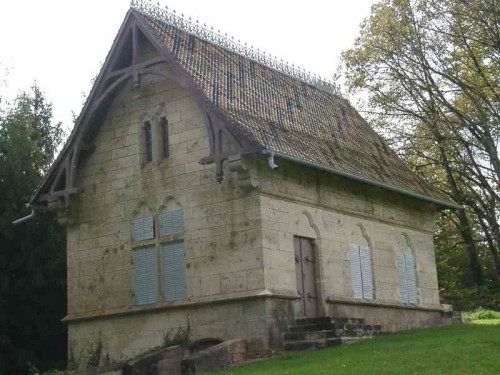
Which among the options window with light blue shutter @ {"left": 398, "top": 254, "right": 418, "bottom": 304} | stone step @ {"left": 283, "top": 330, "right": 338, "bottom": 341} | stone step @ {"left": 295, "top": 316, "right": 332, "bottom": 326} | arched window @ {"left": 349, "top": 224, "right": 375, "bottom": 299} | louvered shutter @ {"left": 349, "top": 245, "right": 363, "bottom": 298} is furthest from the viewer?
window with light blue shutter @ {"left": 398, "top": 254, "right": 418, "bottom": 304}

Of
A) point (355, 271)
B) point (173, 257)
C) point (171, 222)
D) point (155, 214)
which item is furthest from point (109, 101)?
point (355, 271)

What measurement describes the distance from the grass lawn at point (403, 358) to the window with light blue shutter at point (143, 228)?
5761mm

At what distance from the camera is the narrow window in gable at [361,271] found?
24000 millimetres

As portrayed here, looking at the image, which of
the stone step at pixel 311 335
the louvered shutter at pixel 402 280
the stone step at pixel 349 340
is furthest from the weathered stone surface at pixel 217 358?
the louvered shutter at pixel 402 280

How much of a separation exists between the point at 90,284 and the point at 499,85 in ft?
60.0

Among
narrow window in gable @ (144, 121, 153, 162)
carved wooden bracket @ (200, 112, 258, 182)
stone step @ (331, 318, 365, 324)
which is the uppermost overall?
narrow window in gable @ (144, 121, 153, 162)

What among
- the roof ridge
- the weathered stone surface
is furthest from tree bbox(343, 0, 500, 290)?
the weathered stone surface

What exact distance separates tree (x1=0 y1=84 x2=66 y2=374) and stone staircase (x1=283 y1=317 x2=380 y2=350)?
36.1 feet

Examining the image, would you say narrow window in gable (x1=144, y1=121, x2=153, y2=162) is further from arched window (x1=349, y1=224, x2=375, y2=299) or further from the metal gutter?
arched window (x1=349, y1=224, x2=375, y2=299)

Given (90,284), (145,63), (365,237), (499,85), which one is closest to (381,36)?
(499,85)

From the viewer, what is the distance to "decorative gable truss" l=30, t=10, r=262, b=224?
70.9 ft

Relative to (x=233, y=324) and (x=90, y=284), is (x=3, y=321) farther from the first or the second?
(x=233, y=324)

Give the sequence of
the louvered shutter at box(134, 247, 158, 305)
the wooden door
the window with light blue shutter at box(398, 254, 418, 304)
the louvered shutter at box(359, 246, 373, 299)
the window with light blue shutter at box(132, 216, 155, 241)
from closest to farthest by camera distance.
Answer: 1. the wooden door
2. the louvered shutter at box(134, 247, 158, 305)
3. the window with light blue shutter at box(132, 216, 155, 241)
4. the louvered shutter at box(359, 246, 373, 299)
5. the window with light blue shutter at box(398, 254, 418, 304)

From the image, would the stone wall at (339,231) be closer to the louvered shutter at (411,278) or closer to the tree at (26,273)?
the louvered shutter at (411,278)
